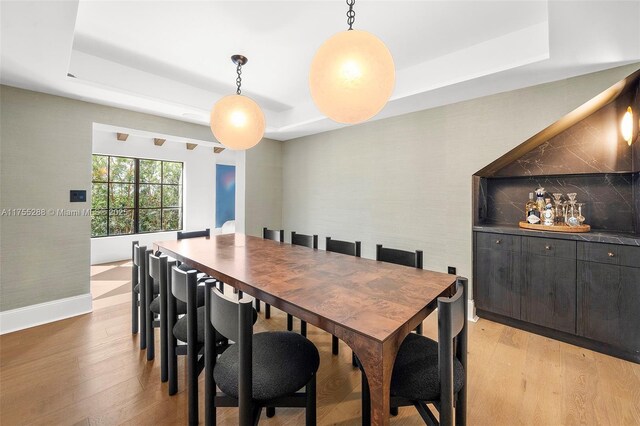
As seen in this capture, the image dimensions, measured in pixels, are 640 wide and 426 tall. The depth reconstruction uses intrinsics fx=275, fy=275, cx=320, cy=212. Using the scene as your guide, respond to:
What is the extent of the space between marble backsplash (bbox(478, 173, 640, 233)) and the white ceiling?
95 centimetres

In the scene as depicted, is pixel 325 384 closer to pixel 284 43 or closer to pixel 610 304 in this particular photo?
pixel 610 304

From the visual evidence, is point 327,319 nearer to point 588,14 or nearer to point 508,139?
point 588,14

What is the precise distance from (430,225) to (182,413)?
268 centimetres

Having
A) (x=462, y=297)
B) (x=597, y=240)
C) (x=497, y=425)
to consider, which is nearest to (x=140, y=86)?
(x=462, y=297)

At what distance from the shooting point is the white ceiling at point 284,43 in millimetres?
1680

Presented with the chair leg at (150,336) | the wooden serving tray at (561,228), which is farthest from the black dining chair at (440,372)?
the wooden serving tray at (561,228)

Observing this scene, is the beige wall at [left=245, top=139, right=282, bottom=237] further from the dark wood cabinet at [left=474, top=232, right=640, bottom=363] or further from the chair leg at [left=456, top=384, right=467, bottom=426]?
the chair leg at [left=456, top=384, right=467, bottom=426]

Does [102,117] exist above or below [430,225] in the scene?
above

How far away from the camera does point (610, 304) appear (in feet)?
6.86

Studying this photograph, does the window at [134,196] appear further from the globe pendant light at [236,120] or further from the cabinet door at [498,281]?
the cabinet door at [498,281]

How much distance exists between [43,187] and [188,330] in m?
2.55

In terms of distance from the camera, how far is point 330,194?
4.05 m

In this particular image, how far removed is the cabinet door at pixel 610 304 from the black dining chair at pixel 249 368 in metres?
2.32

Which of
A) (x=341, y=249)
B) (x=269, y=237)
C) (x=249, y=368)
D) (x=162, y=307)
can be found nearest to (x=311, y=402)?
(x=249, y=368)
